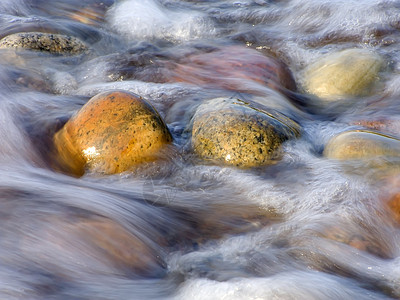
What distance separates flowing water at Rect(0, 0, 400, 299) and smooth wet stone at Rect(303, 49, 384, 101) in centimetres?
17

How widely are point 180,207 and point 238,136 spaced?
0.82 meters

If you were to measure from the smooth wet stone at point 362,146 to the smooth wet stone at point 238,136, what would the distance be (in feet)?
1.38

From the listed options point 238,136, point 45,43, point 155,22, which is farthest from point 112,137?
point 155,22

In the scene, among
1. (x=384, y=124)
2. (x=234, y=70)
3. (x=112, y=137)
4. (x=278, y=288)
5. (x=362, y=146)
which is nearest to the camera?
(x=278, y=288)

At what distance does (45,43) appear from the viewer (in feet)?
20.5

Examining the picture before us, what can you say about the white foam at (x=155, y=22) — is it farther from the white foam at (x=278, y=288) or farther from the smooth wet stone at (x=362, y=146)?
the white foam at (x=278, y=288)

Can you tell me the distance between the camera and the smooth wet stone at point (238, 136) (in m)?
4.25

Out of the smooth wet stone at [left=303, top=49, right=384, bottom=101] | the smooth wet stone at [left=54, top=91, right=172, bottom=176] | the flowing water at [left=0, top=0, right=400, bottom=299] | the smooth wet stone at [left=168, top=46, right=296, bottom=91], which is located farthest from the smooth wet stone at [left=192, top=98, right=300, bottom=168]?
the smooth wet stone at [left=303, top=49, right=384, bottom=101]

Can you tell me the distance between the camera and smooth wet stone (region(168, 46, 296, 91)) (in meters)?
5.85

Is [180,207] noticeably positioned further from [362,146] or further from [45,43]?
[45,43]

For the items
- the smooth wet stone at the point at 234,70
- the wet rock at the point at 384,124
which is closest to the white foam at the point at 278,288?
the wet rock at the point at 384,124

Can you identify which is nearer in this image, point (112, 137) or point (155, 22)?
point (112, 137)

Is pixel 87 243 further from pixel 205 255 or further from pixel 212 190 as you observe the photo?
pixel 212 190

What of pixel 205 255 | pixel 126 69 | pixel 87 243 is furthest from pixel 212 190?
pixel 126 69
